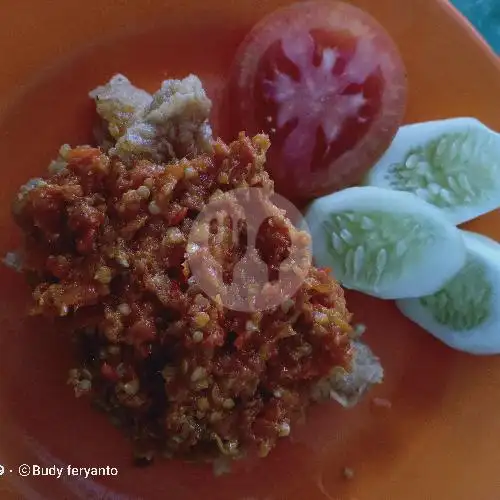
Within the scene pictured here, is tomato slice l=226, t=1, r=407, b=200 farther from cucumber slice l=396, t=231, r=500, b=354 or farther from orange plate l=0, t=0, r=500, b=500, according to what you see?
cucumber slice l=396, t=231, r=500, b=354

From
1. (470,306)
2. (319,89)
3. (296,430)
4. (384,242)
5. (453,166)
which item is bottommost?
(296,430)

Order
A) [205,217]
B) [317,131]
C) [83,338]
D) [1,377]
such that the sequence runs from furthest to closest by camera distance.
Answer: [317,131] → [1,377] → [83,338] → [205,217]

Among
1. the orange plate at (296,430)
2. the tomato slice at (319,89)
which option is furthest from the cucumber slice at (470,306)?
the tomato slice at (319,89)

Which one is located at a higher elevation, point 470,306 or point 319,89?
point 319,89

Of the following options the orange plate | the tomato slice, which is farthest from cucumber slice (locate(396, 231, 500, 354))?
the tomato slice

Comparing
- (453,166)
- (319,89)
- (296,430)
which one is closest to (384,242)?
(453,166)

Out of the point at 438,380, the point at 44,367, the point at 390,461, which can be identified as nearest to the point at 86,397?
the point at 44,367

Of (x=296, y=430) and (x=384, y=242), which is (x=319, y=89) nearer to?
(x=384, y=242)

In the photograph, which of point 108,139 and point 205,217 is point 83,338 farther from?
point 108,139
